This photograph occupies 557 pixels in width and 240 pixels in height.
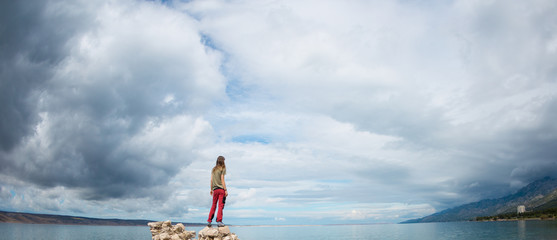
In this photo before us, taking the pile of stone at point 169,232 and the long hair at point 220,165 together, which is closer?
the long hair at point 220,165

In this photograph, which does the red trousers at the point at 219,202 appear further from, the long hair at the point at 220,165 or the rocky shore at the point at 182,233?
the long hair at the point at 220,165

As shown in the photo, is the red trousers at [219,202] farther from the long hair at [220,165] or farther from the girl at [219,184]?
the long hair at [220,165]

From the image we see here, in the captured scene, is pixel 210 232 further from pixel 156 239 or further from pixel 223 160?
pixel 156 239

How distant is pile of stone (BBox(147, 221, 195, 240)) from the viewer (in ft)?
77.5

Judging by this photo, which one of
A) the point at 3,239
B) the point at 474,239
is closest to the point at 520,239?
the point at 474,239

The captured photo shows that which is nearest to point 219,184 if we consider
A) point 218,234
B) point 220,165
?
point 220,165

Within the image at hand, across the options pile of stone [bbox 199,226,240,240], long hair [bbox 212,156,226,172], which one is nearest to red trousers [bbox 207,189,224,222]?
pile of stone [bbox 199,226,240,240]

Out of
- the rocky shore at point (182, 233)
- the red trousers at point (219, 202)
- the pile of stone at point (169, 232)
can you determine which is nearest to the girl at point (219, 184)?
the red trousers at point (219, 202)

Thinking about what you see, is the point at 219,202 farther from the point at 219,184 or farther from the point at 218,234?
the point at 218,234

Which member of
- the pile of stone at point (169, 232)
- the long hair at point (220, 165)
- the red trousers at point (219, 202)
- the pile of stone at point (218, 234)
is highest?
the long hair at point (220, 165)

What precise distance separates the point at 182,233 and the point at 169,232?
1.01m

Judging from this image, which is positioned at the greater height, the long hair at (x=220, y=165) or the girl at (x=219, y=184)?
the long hair at (x=220, y=165)

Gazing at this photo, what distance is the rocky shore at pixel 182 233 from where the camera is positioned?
19672 mm

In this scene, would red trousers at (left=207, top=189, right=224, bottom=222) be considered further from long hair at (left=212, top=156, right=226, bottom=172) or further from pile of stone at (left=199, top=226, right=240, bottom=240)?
long hair at (left=212, top=156, right=226, bottom=172)
